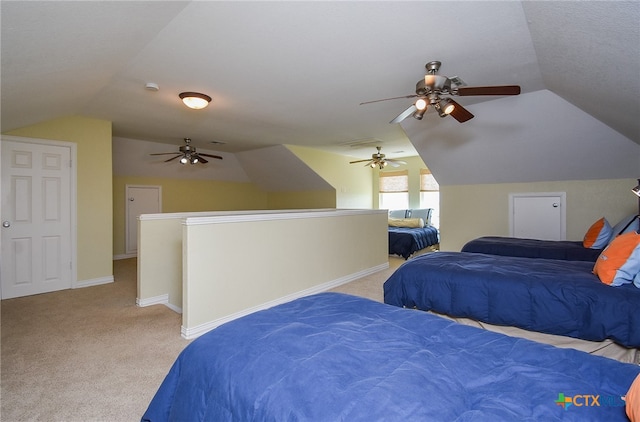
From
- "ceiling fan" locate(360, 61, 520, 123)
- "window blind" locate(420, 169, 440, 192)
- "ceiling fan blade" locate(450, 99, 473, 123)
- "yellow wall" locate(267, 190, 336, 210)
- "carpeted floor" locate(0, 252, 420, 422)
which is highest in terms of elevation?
"ceiling fan" locate(360, 61, 520, 123)

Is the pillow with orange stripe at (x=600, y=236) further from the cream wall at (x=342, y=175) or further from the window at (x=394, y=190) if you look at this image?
the cream wall at (x=342, y=175)

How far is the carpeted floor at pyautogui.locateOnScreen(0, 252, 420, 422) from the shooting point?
6.11 feet

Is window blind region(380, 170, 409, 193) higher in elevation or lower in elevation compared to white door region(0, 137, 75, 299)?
higher

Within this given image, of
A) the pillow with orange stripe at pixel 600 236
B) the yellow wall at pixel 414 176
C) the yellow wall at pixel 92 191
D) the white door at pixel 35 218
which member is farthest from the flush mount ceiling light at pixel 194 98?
the yellow wall at pixel 414 176

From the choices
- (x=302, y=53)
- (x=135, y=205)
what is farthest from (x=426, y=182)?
(x=135, y=205)

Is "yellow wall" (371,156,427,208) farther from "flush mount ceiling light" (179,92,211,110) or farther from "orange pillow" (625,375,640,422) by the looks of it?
"orange pillow" (625,375,640,422)

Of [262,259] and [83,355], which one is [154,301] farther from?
[262,259]

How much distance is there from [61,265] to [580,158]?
7.29 metres

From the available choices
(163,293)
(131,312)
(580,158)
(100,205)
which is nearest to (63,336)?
(131,312)

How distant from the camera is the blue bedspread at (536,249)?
11.7 feet

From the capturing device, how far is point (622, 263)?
2158 mm

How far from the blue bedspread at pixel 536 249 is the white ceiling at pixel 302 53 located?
1400mm

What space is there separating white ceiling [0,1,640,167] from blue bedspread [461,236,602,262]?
1400mm

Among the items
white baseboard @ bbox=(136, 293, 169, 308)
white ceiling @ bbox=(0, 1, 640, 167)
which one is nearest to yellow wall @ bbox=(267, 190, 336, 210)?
white ceiling @ bbox=(0, 1, 640, 167)
